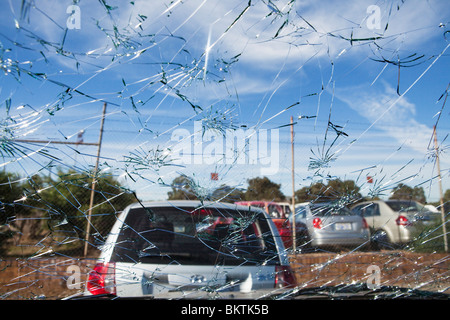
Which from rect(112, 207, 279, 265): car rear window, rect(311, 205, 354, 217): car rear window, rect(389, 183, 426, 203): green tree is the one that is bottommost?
rect(112, 207, 279, 265): car rear window

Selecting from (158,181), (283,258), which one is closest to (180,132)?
(158,181)

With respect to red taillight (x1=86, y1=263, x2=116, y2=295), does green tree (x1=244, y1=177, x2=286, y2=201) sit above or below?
above

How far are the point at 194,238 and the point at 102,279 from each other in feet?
1.45

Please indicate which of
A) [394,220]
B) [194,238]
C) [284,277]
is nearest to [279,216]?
[284,277]

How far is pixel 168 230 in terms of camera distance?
1654 millimetres

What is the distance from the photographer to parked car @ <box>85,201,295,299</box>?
5.04ft

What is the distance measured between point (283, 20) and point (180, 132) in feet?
2.16

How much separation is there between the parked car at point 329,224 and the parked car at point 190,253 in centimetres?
16

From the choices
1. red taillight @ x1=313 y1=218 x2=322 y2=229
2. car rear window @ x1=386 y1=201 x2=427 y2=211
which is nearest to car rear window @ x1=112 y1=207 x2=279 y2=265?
red taillight @ x1=313 y1=218 x2=322 y2=229

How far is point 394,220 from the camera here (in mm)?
1648

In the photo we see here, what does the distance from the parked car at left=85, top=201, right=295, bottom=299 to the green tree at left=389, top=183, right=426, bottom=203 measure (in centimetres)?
60

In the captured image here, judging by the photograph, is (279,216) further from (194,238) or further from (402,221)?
(402,221)

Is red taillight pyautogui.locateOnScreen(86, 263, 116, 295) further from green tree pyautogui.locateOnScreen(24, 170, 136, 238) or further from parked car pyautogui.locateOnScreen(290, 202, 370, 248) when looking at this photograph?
parked car pyautogui.locateOnScreen(290, 202, 370, 248)
